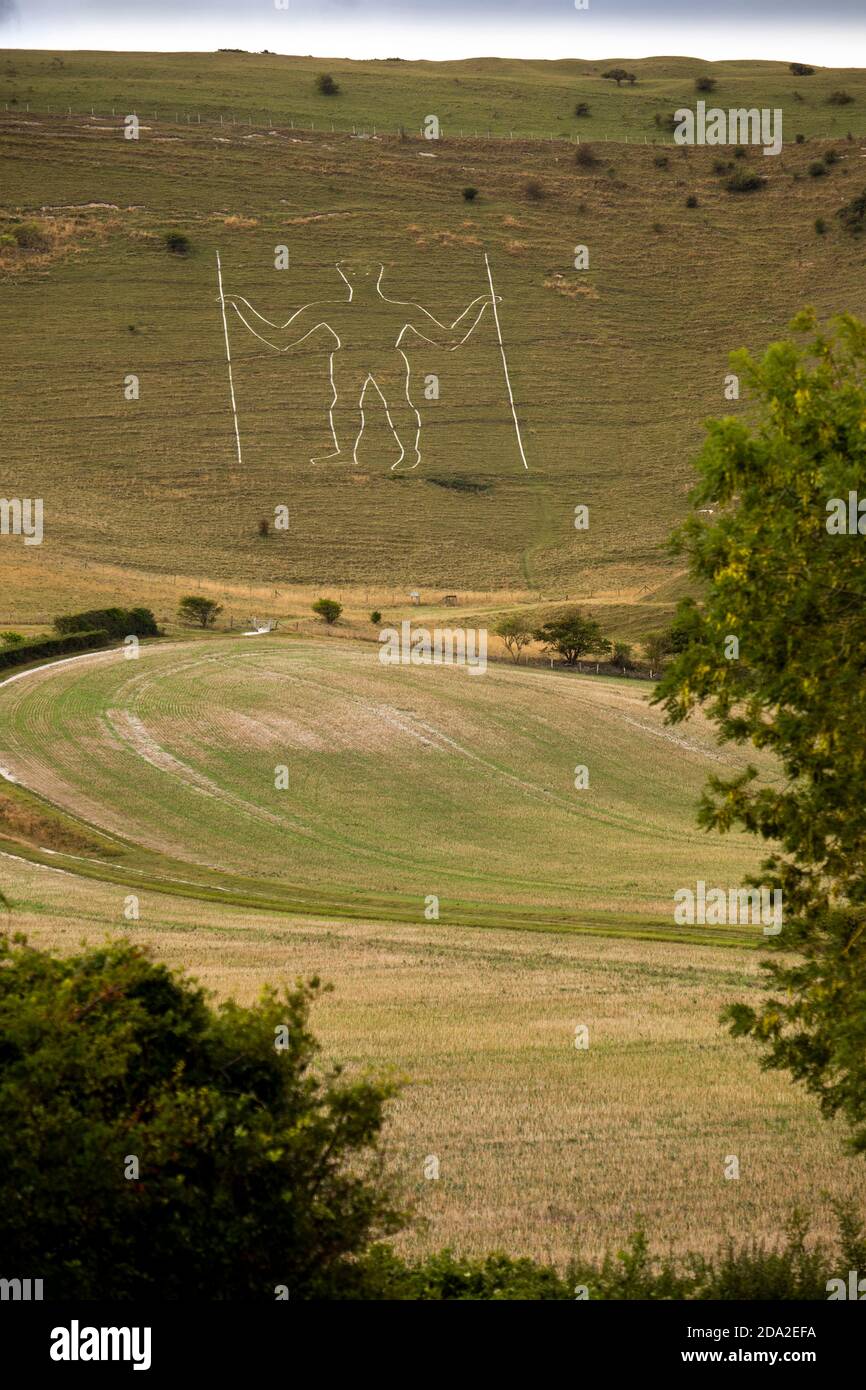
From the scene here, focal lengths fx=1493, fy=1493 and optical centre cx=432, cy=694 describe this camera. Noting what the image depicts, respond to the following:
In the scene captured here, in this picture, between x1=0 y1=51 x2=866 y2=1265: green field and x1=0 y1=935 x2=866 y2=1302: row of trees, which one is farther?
x1=0 y1=51 x2=866 y2=1265: green field

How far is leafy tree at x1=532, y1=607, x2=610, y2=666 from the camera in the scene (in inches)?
A: 3349

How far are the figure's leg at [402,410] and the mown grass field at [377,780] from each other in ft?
172

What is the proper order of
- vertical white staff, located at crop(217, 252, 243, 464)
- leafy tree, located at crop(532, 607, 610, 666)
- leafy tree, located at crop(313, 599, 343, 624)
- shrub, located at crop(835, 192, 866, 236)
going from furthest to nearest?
1. shrub, located at crop(835, 192, 866, 236)
2. vertical white staff, located at crop(217, 252, 243, 464)
3. leafy tree, located at crop(313, 599, 343, 624)
4. leafy tree, located at crop(532, 607, 610, 666)

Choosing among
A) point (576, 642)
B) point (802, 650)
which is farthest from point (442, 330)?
point (802, 650)

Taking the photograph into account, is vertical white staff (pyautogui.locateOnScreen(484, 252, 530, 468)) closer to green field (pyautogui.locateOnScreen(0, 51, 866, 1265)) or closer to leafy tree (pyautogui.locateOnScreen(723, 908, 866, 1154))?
green field (pyautogui.locateOnScreen(0, 51, 866, 1265))

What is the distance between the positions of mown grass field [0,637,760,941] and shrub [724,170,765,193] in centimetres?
11825

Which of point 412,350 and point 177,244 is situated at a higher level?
point 177,244

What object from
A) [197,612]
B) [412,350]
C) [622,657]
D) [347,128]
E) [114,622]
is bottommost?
[622,657]

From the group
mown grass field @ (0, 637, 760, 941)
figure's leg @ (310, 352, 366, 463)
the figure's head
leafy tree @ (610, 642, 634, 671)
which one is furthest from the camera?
the figure's head

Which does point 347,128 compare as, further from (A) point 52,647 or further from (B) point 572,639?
(A) point 52,647

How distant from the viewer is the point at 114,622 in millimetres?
80062

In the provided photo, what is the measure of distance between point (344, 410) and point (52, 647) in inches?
2627

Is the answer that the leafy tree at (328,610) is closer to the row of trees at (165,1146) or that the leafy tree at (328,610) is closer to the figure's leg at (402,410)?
the figure's leg at (402,410)

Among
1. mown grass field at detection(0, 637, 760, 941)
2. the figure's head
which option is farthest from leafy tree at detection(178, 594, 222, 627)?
the figure's head
